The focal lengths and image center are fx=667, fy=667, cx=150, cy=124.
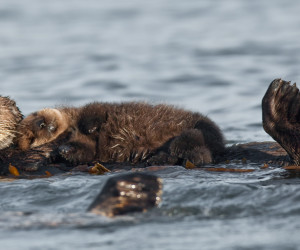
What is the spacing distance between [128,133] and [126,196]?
160 centimetres

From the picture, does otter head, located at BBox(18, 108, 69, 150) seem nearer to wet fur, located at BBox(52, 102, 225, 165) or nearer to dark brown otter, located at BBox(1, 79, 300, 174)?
dark brown otter, located at BBox(1, 79, 300, 174)

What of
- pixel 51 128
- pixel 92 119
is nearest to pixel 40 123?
pixel 51 128

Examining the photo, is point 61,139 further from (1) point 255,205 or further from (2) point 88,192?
(1) point 255,205

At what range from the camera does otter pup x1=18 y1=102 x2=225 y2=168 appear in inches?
211

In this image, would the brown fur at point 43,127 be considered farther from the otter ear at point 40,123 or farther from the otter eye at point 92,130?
the otter eye at point 92,130

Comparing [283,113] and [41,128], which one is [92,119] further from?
[283,113]

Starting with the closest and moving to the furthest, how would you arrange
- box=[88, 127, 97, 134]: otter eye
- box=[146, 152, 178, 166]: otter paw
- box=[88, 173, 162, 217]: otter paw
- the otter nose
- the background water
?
1. the background water
2. box=[88, 173, 162, 217]: otter paw
3. box=[146, 152, 178, 166]: otter paw
4. box=[88, 127, 97, 134]: otter eye
5. the otter nose

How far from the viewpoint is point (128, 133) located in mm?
5652

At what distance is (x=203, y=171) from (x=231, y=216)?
1.15m

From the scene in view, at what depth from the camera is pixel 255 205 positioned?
4176mm

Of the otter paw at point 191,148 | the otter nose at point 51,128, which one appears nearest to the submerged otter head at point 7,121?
the otter nose at point 51,128

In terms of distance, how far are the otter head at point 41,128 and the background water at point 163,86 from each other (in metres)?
0.77

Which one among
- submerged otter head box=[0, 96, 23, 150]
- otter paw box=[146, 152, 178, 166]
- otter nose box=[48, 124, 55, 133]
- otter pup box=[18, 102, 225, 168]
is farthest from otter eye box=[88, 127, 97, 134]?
submerged otter head box=[0, 96, 23, 150]

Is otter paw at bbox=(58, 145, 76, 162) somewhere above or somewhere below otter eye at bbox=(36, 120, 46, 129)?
below
